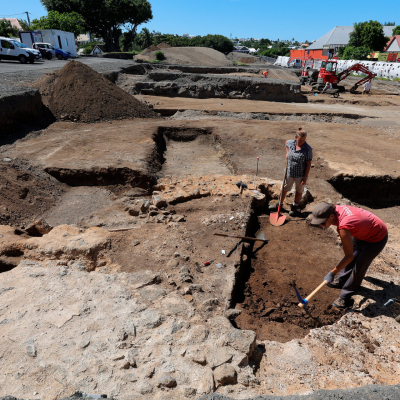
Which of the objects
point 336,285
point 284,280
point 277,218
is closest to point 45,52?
point 277,218

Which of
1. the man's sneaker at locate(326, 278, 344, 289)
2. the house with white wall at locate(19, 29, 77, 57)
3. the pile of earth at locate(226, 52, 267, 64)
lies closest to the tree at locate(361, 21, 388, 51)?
the pile of earth at locate(226, 52, 267, 64)

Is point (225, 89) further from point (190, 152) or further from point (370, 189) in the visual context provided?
point (370, 189)

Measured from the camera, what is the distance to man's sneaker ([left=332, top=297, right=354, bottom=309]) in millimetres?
4091

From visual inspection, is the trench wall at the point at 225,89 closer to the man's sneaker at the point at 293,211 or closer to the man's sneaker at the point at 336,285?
the man's sneaker at the point at 293,211

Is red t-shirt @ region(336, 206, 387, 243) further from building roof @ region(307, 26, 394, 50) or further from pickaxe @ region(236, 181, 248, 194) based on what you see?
building roof @ region(307, 26, 394, 50)

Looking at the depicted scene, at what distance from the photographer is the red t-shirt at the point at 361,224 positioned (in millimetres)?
3484

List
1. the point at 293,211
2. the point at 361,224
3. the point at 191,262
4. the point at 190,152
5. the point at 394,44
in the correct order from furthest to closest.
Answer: the point at 394,44 < the point at 190,152 < the point at 293,211 < the point at 191,262 < the point at 361,224

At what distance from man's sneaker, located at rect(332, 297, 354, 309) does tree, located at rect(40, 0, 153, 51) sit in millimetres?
44700

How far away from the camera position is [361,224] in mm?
3496

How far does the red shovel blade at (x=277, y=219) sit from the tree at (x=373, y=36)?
46.7m

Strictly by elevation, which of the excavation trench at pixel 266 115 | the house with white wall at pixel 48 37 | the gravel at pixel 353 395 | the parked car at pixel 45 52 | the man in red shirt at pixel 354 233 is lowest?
the excavation trench at pixel 266 115

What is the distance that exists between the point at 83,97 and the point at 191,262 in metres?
10.3

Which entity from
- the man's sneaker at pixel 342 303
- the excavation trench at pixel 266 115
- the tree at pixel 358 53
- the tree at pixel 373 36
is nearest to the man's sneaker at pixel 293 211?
the man's sneaker at pixel 342 303

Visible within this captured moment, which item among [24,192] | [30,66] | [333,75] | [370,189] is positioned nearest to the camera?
[24,192]
